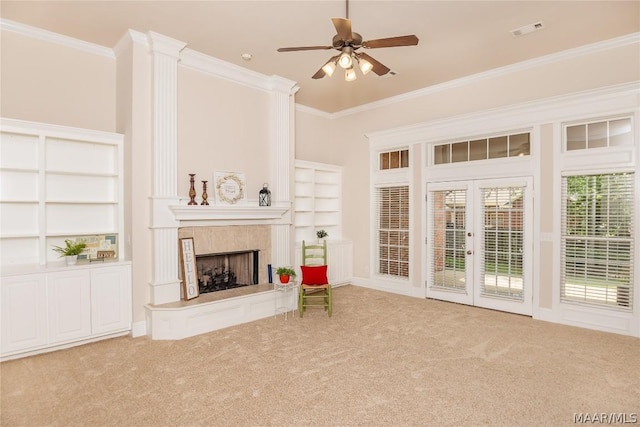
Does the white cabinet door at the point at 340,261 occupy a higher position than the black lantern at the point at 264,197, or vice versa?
the black lantern at the point at 264,197

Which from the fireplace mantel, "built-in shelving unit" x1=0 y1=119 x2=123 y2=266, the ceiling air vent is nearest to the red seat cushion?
the fireplace mantel

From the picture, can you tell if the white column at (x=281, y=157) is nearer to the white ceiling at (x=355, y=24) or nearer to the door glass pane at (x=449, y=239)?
the white ceiling at (x=355, y=24)

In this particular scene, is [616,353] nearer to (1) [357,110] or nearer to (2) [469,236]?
(2) [469,236]

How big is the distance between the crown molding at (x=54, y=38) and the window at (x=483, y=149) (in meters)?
5.06

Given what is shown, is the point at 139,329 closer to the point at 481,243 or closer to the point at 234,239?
the point at 234,239

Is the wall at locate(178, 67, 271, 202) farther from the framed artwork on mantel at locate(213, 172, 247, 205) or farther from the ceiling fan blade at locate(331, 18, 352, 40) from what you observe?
the ceiling fan blade at locate(331, 18, 352, 40)

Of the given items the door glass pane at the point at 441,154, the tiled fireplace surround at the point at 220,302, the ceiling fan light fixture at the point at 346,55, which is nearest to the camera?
the ceiling fan light fixture at the point at 346,55

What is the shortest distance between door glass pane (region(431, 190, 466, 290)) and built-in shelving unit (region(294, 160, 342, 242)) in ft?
6.92

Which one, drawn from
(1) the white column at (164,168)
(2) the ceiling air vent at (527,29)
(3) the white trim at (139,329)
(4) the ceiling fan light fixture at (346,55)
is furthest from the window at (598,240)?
(3) the white trim at (139,329)

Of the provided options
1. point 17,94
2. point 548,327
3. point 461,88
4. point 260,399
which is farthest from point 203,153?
point 548,327

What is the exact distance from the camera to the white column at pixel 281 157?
5.54 metres

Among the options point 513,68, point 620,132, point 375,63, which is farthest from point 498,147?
point 375,63

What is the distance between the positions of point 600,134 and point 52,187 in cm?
673

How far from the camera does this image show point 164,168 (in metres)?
4.34
